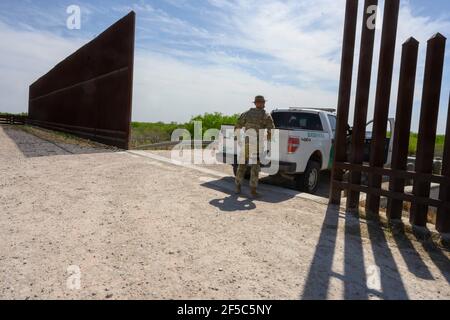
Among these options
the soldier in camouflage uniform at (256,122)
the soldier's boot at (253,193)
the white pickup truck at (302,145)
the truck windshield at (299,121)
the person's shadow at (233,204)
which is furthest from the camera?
the truck windshield at (299,121)

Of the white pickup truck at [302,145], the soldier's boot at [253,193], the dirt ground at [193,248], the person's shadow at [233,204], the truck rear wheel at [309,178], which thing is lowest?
the dirt ground at [193,248]

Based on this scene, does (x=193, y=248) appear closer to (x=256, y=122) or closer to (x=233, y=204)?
(x=233, y=204)

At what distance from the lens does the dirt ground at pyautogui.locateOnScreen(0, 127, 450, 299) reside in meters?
3.04

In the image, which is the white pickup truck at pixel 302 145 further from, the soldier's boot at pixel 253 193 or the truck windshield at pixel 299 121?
the soldier's boot at pixel 253 193

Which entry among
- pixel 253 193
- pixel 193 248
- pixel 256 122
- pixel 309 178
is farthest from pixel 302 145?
pixel 193 248

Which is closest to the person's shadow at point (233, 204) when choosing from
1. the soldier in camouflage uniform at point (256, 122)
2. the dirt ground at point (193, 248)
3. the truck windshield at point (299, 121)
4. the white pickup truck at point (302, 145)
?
the dirt ground at point (193, 248)

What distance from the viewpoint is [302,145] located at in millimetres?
7125

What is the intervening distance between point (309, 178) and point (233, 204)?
2.43m

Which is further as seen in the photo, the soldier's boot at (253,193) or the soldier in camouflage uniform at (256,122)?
the soldier's boot at (253,193)

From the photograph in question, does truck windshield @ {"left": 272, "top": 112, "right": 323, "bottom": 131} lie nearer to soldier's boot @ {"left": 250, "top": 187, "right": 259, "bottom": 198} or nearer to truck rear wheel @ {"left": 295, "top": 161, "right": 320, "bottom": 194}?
truck rear wheel @ {"left": 295, "top": 161, "right": 320, "bottom": 194}

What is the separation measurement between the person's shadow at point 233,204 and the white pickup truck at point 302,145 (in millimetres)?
1147

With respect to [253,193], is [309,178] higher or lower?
higher

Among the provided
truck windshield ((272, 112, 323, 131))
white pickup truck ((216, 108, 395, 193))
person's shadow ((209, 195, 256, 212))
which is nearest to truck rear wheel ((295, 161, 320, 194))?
white pickup truck ((216, 108, 395, 193))

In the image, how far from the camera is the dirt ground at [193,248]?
3035 mm
